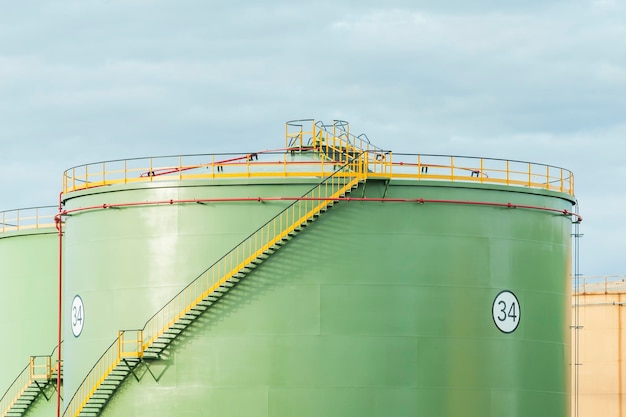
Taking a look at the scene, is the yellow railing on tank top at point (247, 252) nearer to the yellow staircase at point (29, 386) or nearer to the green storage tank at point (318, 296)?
the green storage tank at point (318, 296)

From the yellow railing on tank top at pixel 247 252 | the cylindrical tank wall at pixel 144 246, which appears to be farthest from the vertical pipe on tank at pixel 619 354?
the cylindrical tank wall at pixel 144 246

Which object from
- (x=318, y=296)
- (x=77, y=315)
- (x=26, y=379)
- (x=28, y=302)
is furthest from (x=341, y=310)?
(x=28, y=302)

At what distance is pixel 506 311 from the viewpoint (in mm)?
41406

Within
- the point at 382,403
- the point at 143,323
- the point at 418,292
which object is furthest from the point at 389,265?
the point at 143,323

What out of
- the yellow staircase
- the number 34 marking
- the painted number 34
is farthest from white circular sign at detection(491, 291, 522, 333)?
the yellow staircase

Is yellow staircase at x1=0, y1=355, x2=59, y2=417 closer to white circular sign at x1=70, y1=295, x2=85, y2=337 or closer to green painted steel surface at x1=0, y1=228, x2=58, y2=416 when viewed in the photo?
green painted steel surface at x1=0, y1=228, x2=58, y2=416

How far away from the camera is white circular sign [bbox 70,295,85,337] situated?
42.8 meters

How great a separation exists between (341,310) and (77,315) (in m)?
9.13

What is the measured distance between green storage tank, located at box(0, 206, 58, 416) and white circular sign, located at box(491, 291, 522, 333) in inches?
683

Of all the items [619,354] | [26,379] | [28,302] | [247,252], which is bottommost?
[26,379]

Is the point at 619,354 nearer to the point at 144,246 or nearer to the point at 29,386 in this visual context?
the point at 144,246

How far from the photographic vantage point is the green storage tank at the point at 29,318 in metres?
49.9

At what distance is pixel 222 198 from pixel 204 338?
13.7 feet

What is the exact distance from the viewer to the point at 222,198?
40469mm
